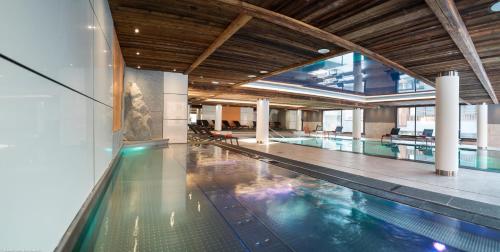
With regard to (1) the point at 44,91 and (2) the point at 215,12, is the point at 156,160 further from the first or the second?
(1) the point at 44,91

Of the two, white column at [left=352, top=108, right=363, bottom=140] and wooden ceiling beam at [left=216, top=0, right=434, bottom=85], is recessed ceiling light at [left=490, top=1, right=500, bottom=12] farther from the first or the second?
white column at [left=352, top=108, right=363, bottom=140]

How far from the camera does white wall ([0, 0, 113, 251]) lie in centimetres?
115

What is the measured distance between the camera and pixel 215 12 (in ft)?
14.3

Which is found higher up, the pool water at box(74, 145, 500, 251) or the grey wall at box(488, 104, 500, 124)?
the grey wall at box(488, 104, 500, 124)

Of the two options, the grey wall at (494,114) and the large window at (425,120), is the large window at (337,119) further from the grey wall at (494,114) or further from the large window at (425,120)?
the grey wall at (494,114)

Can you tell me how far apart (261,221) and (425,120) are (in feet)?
70.5

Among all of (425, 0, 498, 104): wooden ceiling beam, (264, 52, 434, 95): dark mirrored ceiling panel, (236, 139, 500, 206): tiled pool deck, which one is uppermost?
(264, 52, 434, 95): dark mirrored ceiling panel

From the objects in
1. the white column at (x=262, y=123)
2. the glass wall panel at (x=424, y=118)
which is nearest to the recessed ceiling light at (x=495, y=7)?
the white column at (x=262, y=123)

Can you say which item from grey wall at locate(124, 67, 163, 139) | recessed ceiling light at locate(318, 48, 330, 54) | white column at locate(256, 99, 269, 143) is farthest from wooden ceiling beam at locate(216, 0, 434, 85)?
white column at locate(256, 99, 269, 143)

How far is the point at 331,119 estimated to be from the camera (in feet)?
93.6

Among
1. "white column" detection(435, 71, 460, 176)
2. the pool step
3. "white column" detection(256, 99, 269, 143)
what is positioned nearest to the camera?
the pool step

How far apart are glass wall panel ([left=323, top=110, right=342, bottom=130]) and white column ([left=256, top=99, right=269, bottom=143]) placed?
55.2 feet

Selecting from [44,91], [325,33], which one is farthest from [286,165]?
[44,91]

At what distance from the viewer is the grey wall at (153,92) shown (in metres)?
10.1
